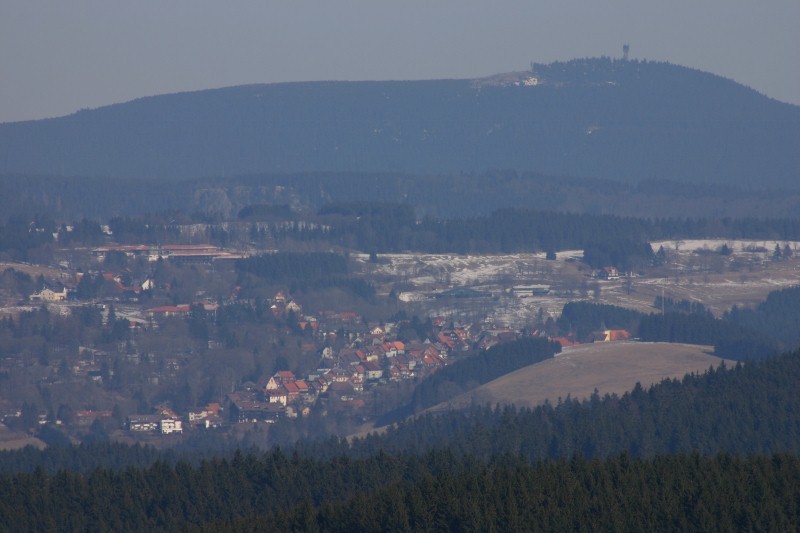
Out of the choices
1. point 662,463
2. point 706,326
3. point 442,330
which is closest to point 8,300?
point 442,330

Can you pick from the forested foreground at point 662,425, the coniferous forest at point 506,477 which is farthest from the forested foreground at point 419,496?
the forested foreground at point 662,425

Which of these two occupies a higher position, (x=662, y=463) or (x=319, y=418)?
(x=662, y=463)

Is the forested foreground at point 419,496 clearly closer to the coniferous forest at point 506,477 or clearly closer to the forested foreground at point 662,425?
the coniferous forest at point 506,477

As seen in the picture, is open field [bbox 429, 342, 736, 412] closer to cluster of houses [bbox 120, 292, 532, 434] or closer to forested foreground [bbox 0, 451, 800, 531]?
cluster of houses [bbox 120, 292, 532, 434]

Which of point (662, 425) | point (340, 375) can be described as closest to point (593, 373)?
point (340, 375)

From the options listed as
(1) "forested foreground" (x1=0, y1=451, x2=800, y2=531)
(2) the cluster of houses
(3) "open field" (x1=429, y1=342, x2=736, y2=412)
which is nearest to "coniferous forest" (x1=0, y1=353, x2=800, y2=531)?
(1) "forested foreground" (x1=0, y1=451, x2=800, y2=531)

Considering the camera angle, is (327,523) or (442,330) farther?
(442,330)

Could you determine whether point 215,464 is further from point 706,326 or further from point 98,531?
point 706,326

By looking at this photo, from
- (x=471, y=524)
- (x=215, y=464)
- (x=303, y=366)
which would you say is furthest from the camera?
(x=303, y=366)
